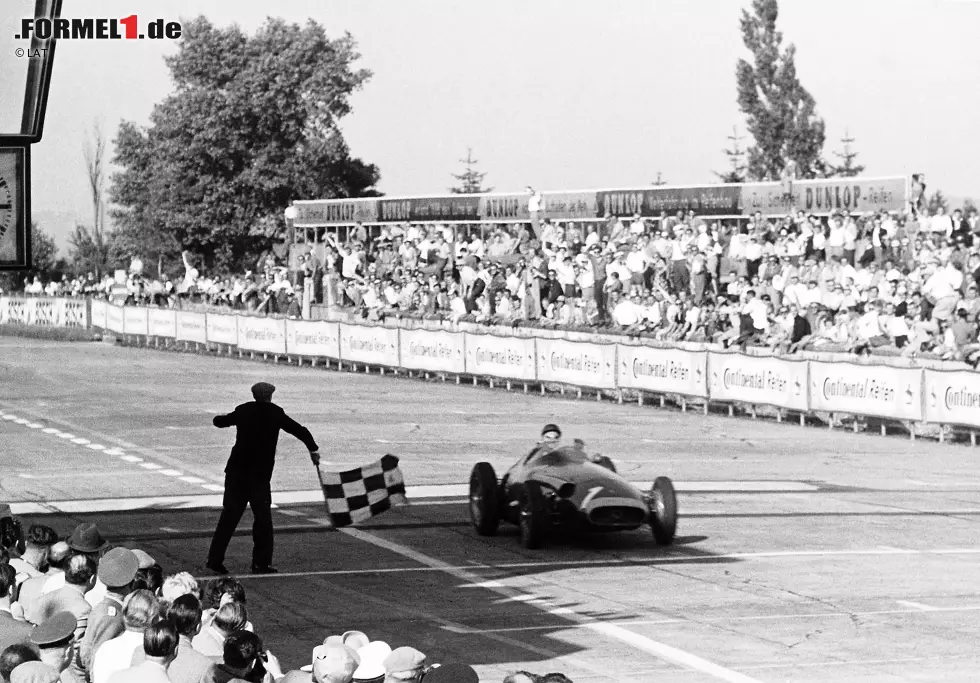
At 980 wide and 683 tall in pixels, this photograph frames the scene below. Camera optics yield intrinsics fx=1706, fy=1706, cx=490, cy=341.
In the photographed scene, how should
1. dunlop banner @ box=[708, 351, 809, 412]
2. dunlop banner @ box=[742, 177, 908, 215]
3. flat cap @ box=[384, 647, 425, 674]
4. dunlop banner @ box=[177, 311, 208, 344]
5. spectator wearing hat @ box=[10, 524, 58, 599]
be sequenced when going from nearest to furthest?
flat cap @ box=[384, 647, 425, 674]
spectator wearing hat @ box=[10, 524, 58, 599]
dunlop banner @ box=[708, 351, 809, 412]
dunlop banner @ box=[742, 177, 908, 215]
dunlop banner @ box=[177, 311, 208, 344]

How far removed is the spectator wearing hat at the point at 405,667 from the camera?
23.2ft

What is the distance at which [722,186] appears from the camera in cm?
4384

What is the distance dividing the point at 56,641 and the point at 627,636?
6257mm

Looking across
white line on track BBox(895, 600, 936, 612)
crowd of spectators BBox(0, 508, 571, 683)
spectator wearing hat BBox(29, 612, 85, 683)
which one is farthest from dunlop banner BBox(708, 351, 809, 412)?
spectator wearing hat BBox(29, 612, 85, 683)

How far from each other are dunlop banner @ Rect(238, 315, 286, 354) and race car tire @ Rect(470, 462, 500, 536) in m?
30.2

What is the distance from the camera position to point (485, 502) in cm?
1867

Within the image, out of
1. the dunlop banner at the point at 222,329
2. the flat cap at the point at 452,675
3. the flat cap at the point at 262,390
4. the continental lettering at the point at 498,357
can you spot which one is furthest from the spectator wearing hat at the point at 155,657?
the dunlop banner at the point at 222,329

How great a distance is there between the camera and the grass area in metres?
62.5

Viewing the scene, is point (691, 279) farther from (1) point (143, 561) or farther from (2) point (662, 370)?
(1) point (143, 561)

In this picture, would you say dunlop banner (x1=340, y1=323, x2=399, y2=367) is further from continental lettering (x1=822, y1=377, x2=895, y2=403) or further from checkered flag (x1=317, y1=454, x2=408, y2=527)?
checkered flag (x1=317, y1=454, x2=408, y2=527)

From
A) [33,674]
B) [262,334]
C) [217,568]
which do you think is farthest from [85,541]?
[262,334]

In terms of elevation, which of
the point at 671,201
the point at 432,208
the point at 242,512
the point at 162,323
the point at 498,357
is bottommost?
the point at 242,512

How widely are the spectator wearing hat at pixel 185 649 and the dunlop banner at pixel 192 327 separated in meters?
44.8

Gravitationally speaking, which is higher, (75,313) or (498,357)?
(75,313)
